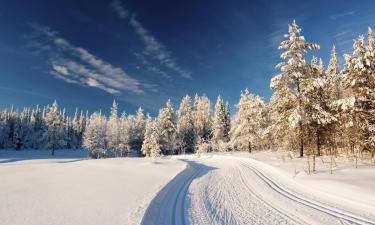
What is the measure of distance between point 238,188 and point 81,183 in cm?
985

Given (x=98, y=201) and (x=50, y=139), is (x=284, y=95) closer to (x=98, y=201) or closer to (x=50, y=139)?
(x=98, y=201)

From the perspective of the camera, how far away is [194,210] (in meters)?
11.0

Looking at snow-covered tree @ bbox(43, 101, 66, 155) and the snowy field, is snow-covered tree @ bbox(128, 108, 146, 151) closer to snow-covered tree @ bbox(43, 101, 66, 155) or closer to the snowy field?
snow-covered tree @ bbox(43, 101, 66, 155)

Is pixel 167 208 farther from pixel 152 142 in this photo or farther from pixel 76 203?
pixel 152 142

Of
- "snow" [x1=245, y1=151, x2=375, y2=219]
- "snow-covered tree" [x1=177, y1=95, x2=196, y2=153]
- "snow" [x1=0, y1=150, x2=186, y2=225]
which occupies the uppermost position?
"snow-covered tree" [x1=177, y1=95, x2=196, y2=153]

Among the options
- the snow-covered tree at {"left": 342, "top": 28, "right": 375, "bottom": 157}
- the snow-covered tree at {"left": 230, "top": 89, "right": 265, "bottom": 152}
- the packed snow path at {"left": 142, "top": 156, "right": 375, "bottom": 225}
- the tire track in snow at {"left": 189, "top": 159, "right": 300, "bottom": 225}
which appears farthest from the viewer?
the snow-covered tree at {"left": 230, "top": 89, "right": 265, "bottom": 152}

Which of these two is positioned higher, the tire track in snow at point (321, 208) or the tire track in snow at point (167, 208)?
the tire track in snow at point (321, 208)

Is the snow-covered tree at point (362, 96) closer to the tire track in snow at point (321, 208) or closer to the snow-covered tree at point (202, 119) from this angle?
the tire track in snow at point (321, 208)

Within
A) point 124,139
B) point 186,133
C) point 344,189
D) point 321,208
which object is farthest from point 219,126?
point 321,208

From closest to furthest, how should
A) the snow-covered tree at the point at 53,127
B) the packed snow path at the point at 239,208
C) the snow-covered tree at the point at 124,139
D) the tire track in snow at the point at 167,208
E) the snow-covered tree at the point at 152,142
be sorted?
the tire track in snow at the point at 167,208, the packed snow path at the point at 239,208, the snow-covered tree at the point at 152,142, the snow-covered tree at the point at 124,139, the snow-covered tree at the point at 53,127

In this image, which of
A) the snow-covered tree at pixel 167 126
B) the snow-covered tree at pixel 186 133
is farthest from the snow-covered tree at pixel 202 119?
the snow-covered tree at pixel 167 126

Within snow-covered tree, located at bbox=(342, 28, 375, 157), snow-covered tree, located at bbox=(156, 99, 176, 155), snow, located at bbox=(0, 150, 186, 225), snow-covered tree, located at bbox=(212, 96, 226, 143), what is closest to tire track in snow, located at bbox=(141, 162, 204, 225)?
snow, located at bbox=(0, 150, 186, 225)

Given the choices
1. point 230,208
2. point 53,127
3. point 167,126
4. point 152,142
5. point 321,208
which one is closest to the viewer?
point 321,208

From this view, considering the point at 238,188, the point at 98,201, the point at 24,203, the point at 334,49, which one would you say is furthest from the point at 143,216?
the point at 334,49
